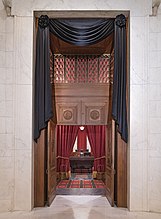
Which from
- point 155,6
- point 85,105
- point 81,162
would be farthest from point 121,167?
point 81,162

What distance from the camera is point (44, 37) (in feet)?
21.7

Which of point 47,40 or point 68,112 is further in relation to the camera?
point 68,112

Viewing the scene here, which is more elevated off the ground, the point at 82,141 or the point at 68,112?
the point at 68,112

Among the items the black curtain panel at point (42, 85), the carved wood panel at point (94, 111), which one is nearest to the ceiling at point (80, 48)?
the carved wood panel at point (94, 111)

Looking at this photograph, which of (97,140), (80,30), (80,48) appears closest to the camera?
(80,30)

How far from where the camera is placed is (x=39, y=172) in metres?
6.77

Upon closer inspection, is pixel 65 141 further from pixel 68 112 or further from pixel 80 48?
pixel 80 48

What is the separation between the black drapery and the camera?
6.53m

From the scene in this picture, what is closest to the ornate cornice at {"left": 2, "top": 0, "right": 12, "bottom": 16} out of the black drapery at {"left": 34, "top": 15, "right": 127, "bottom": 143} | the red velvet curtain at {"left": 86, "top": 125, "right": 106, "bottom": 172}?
the black drapery at {"left": 34, "top": 15, "right": 127, "bottom": 143}

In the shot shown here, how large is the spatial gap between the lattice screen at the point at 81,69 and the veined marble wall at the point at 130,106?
6.97ft

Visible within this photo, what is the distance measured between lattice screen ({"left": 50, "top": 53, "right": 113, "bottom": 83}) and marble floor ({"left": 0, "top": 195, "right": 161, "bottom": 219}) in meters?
2.82

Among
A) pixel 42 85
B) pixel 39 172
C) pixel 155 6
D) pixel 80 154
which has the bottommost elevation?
pixel 80 154

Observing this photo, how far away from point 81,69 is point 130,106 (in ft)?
8.21

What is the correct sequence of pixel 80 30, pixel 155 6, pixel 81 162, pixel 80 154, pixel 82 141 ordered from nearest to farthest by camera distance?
1. pixel 155 6
2. pixel 80 30
3. pixel 81 162
4. pixel 80 154
5. pixel 82 141
